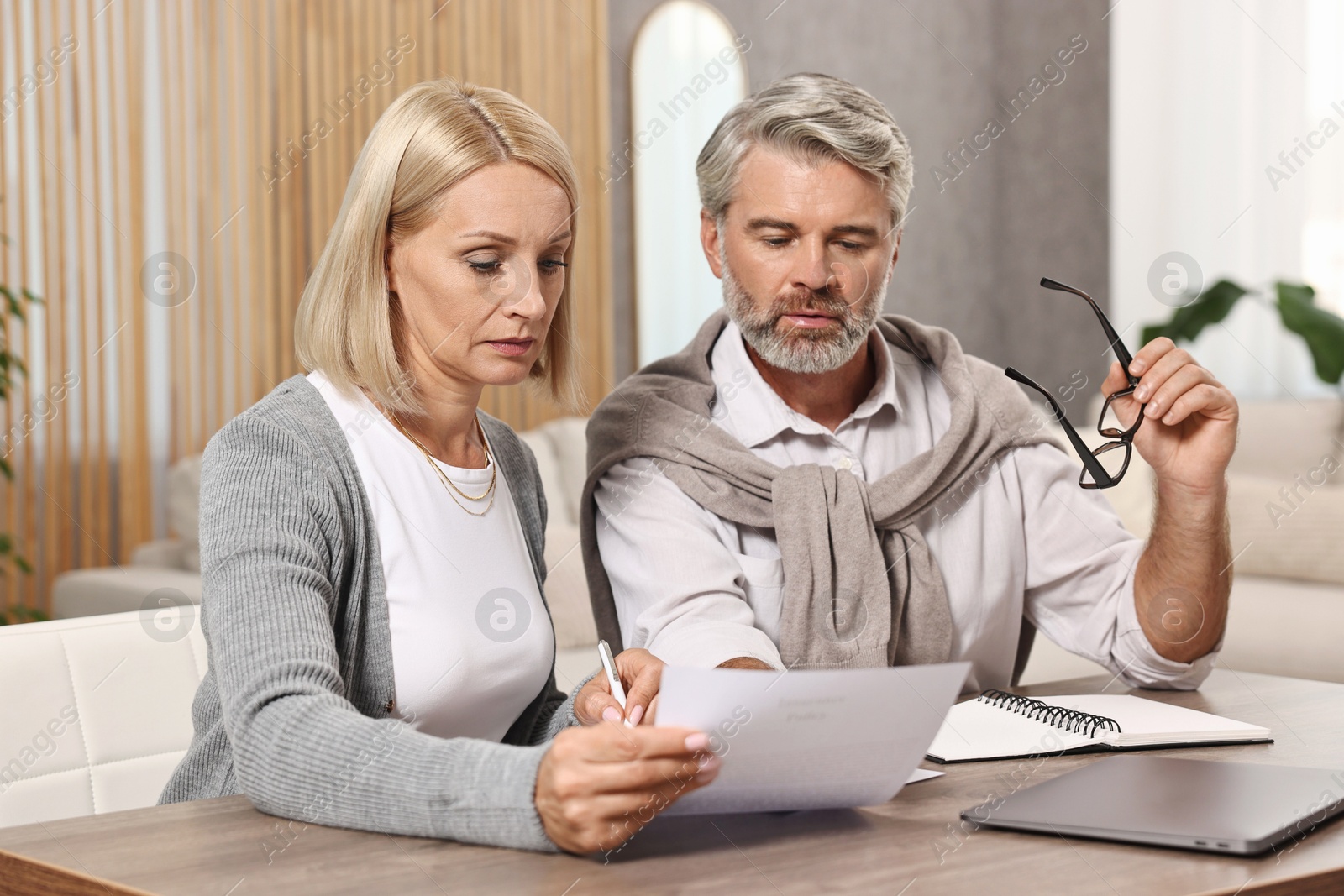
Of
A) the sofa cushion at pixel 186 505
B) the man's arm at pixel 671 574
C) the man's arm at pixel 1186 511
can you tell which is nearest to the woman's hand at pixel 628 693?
the man's arm at pixel 671 574

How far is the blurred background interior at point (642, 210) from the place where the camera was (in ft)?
10.8

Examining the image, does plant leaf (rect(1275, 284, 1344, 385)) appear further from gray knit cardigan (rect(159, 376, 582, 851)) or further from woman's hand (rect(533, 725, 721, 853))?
woman's hand (rect(533, 725, 721, 853))

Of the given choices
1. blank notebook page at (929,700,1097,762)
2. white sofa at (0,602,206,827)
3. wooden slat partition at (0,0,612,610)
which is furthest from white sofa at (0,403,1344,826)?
blank notebook page at (929,700,1097,762)

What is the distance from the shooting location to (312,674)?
36.2 inches

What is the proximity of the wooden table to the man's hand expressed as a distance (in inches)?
21.2

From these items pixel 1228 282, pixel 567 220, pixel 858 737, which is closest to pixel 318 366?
pixel 567 220

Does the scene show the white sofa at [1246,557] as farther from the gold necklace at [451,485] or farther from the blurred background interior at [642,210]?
the gold necklace at [451,485]

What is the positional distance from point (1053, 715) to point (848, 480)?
1.22 ft

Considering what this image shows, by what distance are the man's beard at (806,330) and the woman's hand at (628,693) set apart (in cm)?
48

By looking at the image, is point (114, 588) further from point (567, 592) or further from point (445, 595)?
point (445, 595)

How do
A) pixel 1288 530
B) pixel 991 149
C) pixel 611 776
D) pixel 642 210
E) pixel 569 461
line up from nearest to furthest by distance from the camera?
pixel 611 776 < pixel 1288 530 < pixel 569 461 < pixel 642 210 < pixel 991 149

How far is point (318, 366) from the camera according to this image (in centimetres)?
119

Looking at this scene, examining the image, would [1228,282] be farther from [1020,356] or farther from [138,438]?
[138,438]

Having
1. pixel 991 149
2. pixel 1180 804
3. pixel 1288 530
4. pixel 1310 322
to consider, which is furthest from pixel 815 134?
pixel 991 149
